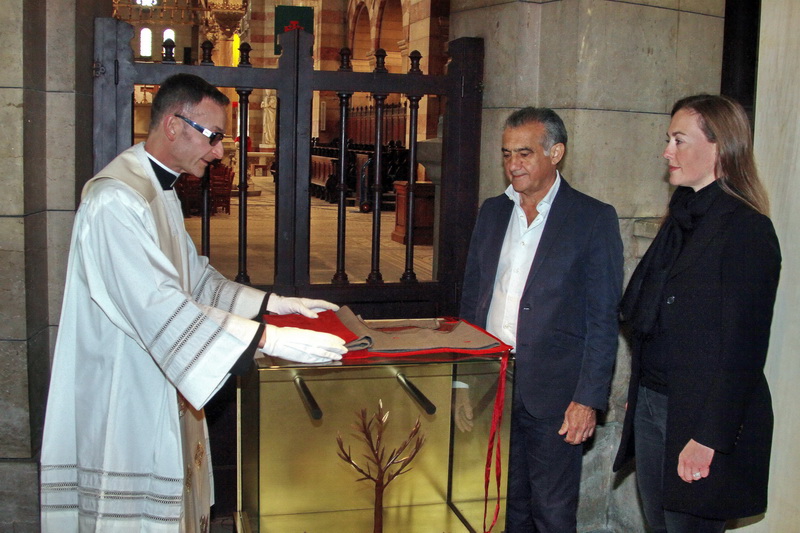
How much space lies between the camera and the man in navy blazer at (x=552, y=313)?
3.18 meters

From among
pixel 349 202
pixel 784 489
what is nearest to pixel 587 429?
pixel 784 489

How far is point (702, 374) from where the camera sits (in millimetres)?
2719

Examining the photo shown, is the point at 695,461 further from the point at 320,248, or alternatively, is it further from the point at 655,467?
the point at 320,248

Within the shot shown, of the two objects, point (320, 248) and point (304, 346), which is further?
point (320, 248)

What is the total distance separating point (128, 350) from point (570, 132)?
90.9 inches

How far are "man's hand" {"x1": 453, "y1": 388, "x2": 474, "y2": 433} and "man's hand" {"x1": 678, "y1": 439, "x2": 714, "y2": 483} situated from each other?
2.25 ft

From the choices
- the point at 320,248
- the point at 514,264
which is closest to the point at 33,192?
the point at 514,264

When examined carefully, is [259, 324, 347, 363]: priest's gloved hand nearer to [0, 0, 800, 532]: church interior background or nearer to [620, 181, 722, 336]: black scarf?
[620, 181, 722, 336]: black scarf

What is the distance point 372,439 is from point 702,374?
3.47ft

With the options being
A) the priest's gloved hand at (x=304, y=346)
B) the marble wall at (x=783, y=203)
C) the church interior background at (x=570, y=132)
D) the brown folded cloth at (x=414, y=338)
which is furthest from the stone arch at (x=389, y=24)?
the priest's gloved hand at (x=304, y=346)

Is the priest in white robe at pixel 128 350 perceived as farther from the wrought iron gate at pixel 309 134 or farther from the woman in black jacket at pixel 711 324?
the woman in black jacket at pixel 711 324

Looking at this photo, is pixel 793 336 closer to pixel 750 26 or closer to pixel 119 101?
pixel 750 26

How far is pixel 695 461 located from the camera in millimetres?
2715

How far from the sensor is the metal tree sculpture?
9.04 feet
